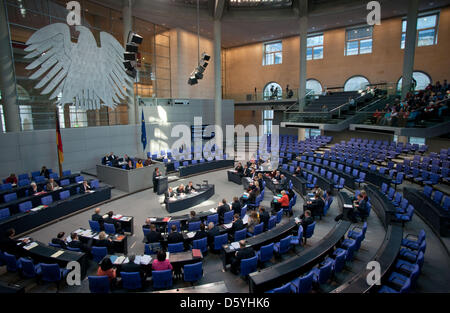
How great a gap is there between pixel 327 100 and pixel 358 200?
627 inches

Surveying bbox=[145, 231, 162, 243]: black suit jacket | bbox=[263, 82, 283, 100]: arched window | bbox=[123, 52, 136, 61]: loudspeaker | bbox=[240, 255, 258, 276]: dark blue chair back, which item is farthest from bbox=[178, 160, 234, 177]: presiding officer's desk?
bbox=[263, 82, 283, 100]: arched window

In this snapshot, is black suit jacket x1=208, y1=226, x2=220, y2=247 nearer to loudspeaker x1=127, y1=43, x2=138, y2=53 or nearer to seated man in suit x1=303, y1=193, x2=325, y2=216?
seated man in suit x1=303, y1=193, x2=325, y2=216

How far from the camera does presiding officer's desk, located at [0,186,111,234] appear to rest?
27.3 ft

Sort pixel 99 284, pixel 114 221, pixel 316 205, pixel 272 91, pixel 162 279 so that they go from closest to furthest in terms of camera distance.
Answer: pixel 99 284 < pixel 162 279 < pixel 114 221 < pixel 316 205 < pixel 272 91

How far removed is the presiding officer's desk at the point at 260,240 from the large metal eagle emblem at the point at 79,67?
13.9m

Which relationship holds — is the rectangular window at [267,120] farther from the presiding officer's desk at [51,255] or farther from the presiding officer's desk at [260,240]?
the presiding officer's desk at [51,255]

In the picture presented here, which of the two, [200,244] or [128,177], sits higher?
[128,177]

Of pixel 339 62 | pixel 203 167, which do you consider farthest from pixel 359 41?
pixel 203 167

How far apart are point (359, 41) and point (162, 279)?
1092 inches

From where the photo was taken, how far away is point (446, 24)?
67.7ft

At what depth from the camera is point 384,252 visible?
586 cm

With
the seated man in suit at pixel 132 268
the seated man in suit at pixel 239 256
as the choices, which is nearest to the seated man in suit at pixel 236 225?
the seated man in suit at pixel 239 256

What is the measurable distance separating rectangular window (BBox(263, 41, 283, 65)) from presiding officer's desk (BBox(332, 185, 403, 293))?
24530 mm

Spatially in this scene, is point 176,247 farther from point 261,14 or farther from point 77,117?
point 261,14
